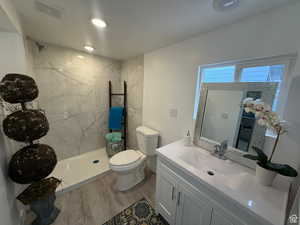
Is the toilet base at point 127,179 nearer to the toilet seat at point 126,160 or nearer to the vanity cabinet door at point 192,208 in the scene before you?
the toilet seat at point 126,160

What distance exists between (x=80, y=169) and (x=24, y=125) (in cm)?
152

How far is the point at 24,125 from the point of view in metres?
0.91

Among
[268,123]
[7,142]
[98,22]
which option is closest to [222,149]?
[268,123]

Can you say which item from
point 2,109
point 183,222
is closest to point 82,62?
point 2,109

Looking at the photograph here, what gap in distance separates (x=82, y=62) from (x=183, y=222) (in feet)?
9.15

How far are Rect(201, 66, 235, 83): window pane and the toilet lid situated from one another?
4.74 ft

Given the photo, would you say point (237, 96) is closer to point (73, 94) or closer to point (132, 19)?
point (132, 19)

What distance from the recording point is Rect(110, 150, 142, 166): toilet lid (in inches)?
64.8

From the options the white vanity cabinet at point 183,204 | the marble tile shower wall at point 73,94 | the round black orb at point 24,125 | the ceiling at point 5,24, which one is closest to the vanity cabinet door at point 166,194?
the white vanity cabinet at point 183,204

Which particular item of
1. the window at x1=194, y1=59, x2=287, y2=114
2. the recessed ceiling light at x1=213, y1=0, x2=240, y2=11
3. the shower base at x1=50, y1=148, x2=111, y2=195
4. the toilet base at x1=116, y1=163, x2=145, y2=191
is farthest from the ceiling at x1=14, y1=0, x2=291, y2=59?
the shower base at x1=50, y1=148, x2=111, y2=195

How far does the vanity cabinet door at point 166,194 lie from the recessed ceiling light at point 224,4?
1.47 m

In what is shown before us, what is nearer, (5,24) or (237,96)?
(5,24)

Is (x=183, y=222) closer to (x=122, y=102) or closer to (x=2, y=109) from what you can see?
(x=2, y=109)

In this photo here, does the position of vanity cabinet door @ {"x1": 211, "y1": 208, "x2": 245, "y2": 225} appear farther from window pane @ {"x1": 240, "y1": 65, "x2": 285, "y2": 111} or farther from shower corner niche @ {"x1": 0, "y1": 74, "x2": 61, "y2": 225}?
shower corner niche @ {"x1": 0, "y1": 74, "x2": 61, "y2": 225}
